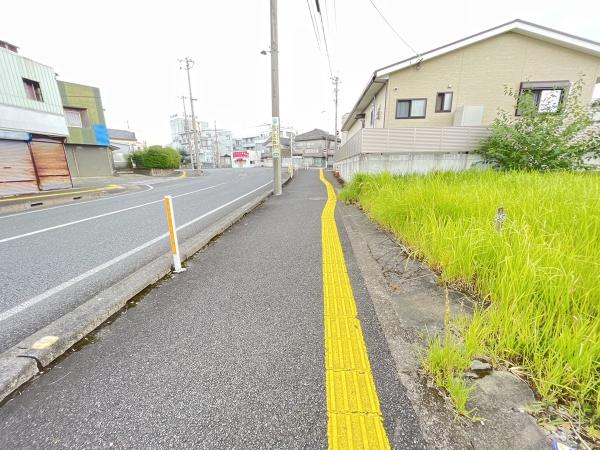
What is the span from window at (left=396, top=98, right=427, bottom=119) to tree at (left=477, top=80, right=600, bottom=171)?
14.6 feet

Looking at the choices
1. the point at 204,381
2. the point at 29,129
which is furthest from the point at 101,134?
the point at 204,381

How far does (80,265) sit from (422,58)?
1450 cm

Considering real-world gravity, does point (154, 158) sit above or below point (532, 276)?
above

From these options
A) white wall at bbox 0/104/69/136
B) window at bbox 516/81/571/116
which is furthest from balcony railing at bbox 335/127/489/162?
white wall at bbox 0/104/69/136

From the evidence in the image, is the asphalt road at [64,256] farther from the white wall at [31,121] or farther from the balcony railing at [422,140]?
the white wall at [31,121]

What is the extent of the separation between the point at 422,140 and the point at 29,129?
16704 mm

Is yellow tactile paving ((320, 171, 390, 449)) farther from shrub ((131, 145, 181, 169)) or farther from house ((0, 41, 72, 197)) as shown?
shrub ((131, 145, 181, 169))

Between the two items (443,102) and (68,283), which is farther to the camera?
(443,102)

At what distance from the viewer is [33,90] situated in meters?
12.4

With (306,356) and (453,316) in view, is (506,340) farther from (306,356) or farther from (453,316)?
(306,356)

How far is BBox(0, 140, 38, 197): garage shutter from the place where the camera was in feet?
35.3

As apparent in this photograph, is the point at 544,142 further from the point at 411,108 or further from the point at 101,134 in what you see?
the point at 101,134

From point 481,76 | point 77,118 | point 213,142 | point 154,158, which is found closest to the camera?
point 481,76

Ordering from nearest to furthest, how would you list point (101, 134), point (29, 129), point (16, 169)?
point (16, 169)
point (29, 129)
point (101, 134)
